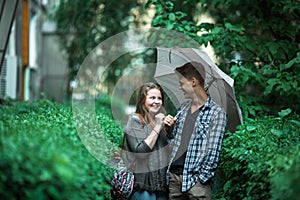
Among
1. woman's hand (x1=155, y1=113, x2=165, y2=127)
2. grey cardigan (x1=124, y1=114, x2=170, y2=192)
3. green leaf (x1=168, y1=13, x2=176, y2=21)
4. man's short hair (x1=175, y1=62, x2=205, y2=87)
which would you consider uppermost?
green leaf (x1=168, y1=13, x2=176, y2=21)

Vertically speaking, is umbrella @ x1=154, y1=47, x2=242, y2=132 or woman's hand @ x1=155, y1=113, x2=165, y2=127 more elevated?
umbrella @ x1=154, y1=47, x2=242, y2=132

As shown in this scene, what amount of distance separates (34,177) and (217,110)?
2.23 meters

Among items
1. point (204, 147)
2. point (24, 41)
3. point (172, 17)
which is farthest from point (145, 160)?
point (24, 41)

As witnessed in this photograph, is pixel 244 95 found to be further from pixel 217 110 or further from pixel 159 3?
pixel 217 110

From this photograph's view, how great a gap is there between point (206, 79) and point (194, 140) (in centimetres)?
80

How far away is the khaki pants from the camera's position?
4.74 m

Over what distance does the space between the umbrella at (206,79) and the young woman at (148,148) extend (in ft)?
1.92

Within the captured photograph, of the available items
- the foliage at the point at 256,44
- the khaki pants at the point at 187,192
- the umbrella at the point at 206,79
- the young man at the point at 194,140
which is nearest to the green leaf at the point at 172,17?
the foliage at the point at 256,44

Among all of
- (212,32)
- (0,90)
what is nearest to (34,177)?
(212,32)

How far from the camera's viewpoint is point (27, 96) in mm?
16156

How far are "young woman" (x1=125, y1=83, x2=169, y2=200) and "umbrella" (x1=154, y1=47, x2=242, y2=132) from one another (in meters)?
0.59

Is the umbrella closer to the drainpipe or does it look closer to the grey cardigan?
the grey cardigan

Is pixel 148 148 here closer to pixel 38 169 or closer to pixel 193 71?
pixel 193 71

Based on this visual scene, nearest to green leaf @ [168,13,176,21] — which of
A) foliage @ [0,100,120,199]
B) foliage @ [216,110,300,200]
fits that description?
foliage @ [216,110,300,200]
